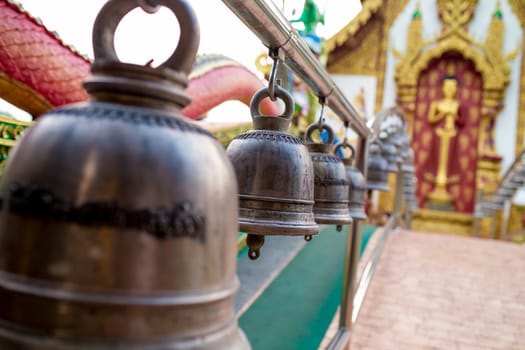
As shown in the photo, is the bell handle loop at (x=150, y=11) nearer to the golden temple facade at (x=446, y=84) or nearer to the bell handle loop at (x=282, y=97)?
the bell handle loop at (x=282, y=97)

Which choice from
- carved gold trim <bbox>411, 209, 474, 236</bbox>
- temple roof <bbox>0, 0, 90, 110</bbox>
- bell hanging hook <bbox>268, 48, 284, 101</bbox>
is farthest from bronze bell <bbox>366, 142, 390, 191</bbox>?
carved gold trim <bbox>411, 209, 474, 236</bbox>

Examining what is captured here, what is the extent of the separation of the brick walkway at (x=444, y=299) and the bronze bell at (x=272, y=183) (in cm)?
215

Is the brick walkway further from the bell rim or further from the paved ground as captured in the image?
the bell rim

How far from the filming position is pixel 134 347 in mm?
507

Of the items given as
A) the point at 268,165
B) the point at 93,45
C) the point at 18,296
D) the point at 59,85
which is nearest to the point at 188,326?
the point at 18,296

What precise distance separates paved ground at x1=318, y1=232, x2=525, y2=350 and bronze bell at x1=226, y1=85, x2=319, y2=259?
2142 mm

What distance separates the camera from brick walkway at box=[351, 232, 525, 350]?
3209 millimetres

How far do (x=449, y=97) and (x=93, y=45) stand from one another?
1140cm

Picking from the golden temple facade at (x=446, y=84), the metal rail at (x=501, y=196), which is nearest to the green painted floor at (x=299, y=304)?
the metal rail at (x=501, y=196)

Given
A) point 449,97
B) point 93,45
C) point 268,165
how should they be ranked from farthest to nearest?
point 449,97
point 268,165
point 93,45

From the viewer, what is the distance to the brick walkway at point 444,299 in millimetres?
3209

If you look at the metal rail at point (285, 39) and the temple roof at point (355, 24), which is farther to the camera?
the temple roof at point (355, 24)

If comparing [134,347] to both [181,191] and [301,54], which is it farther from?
[301,54]

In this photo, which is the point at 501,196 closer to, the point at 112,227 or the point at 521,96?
the point at 521,96
